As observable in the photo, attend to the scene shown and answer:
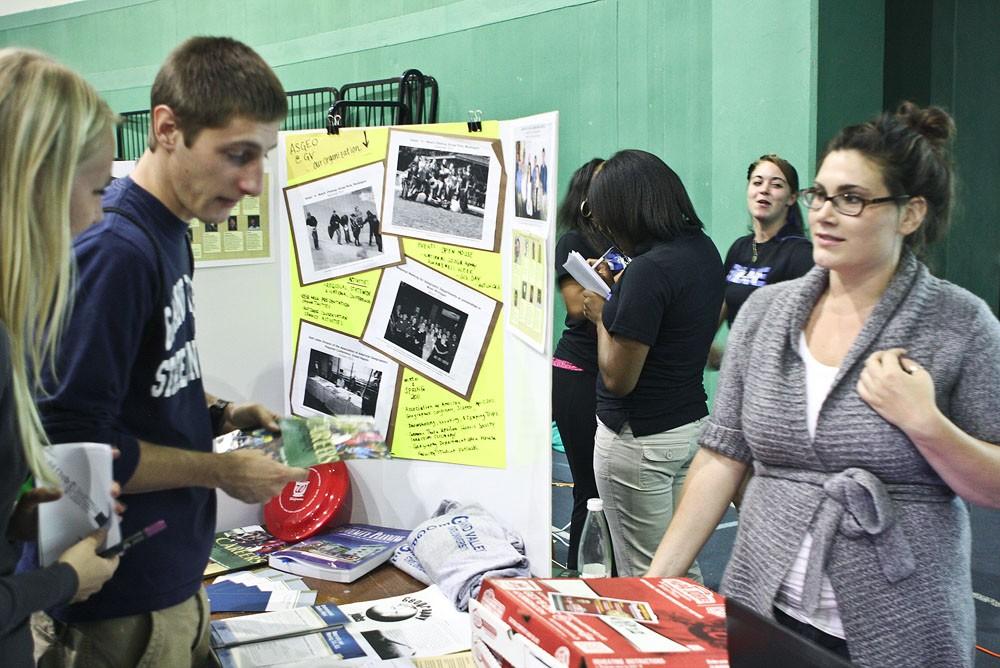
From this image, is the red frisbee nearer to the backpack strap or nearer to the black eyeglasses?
the backpack strap

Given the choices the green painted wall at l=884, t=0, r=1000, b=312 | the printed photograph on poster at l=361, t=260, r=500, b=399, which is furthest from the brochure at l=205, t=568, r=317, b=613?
the green painted wall at l=884, t=0, r=1000, b=312

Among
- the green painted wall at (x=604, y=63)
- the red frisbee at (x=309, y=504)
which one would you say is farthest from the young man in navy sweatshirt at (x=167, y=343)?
the green painted wall at (x=604, y=63)

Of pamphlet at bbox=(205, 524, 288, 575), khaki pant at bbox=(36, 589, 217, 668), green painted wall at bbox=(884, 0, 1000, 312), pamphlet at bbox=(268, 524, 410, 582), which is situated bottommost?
pamphlet at bbox=(205, 524, 288, 575)

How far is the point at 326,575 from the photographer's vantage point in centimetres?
234

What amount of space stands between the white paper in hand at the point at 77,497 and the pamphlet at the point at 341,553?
46.4 inches

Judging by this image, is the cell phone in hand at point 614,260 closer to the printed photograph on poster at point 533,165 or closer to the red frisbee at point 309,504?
the printed photograph on poster at point 533,165

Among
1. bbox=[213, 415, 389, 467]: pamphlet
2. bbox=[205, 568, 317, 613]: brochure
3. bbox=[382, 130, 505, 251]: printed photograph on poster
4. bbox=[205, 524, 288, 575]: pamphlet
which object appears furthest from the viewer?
bbox=[205, 524, 288, 575]: pamphlet

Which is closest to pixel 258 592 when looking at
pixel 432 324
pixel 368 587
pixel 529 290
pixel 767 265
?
pixel 368 587

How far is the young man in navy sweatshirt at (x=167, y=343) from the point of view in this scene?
1.32 metres

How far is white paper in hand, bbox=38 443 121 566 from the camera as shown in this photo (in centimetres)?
115

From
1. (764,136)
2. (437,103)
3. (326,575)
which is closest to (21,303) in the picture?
(326,575)

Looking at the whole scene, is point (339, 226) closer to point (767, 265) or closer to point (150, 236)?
point (150, 236)

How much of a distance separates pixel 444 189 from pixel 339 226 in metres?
0.35

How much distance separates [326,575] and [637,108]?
152 inches
